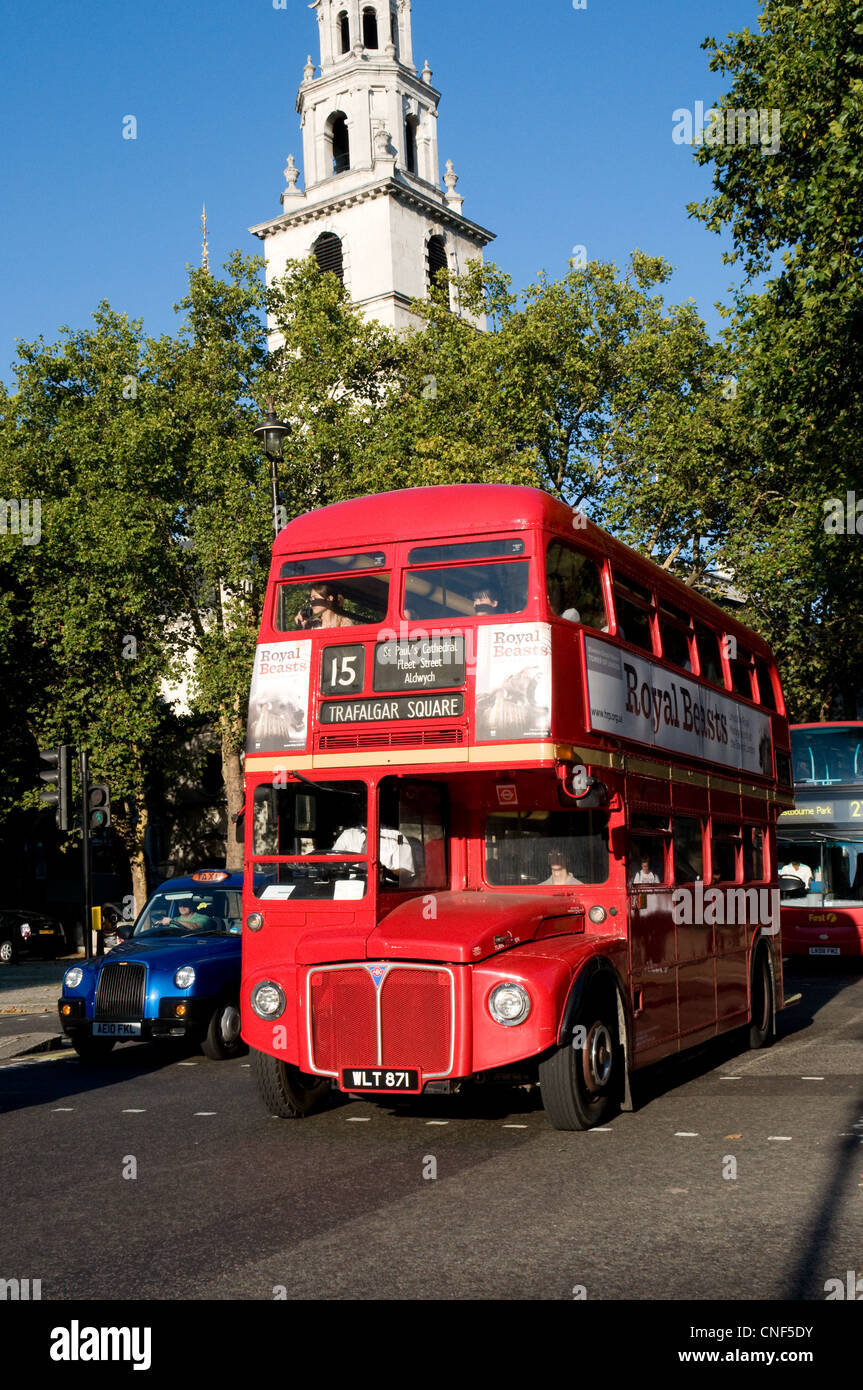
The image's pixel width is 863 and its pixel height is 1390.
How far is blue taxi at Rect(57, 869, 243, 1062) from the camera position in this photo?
41.1 ft

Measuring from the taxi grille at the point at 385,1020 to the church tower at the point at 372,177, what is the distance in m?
50.7

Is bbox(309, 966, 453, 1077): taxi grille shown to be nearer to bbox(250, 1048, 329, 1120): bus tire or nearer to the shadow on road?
bbox(250, 1048, 329, 1120): bus tire

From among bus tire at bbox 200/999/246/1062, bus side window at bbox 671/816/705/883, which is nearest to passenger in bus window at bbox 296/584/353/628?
bus side window at bbox 671/816/705/883

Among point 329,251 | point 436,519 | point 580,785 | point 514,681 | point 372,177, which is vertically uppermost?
point 372,177

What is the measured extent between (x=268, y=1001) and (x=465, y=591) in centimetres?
300

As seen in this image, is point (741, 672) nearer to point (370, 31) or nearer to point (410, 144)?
point (410, 144)

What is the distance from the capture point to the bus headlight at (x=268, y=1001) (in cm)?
903

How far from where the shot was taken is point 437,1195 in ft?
23.2

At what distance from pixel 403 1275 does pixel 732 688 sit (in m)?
8.98

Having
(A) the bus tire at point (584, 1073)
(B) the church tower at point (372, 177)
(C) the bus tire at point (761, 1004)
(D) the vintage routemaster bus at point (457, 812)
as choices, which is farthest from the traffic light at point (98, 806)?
(B) the church tower at point (372, 177)

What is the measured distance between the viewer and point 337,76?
62.7m

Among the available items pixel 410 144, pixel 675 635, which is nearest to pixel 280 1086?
pixel 675 635

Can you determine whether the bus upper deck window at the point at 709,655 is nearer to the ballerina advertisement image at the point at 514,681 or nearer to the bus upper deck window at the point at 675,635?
the bus upper deck window at the point at 675,635

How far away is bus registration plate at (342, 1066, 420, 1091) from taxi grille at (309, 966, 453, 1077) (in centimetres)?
4
